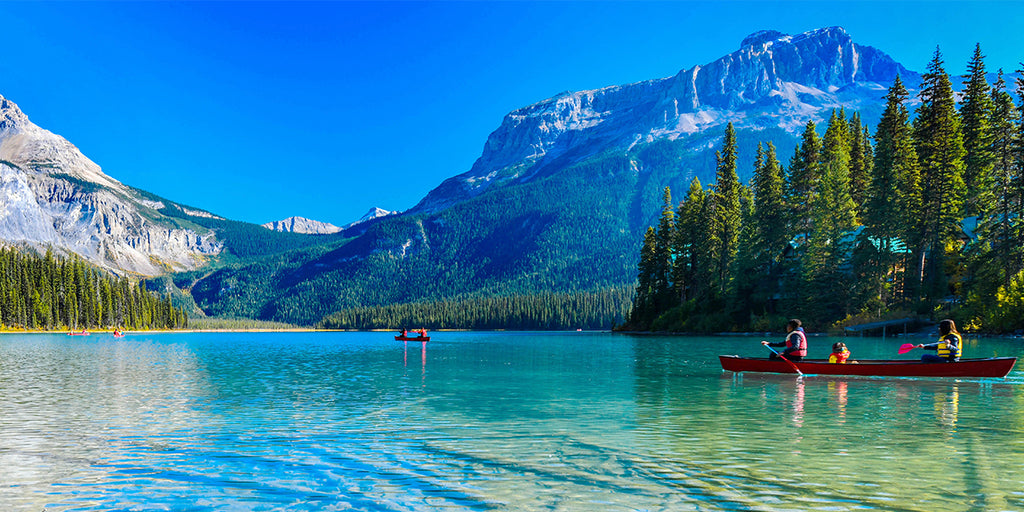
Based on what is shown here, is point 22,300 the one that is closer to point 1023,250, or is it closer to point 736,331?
point 736,331

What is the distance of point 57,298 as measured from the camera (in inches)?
6245

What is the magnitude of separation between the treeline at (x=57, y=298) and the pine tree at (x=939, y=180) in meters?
174

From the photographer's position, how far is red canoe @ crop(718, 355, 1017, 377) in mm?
27922

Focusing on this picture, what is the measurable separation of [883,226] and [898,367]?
47.9 meters

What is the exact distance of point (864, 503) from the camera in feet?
34.8

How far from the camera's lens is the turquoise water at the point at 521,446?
37.0 ft

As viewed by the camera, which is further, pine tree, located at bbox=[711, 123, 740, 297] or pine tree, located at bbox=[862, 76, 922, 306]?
pine tree, located at bbox=[711, 123, 740, 297]

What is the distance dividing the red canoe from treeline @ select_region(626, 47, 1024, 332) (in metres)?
33.2

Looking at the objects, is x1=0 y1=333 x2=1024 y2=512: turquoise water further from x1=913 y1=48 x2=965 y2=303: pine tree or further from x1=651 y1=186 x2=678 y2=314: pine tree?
x1=651 y1=186 x2=678 y2=314: pine tree

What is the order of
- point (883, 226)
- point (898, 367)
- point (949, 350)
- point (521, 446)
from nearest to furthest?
point (521, 446) < point (949, 350) < point (898, 367) < point (883, 226)

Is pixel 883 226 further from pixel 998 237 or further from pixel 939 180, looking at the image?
pixel 998 237

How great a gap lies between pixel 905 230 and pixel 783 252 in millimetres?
18671

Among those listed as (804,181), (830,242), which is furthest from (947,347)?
(804,181)

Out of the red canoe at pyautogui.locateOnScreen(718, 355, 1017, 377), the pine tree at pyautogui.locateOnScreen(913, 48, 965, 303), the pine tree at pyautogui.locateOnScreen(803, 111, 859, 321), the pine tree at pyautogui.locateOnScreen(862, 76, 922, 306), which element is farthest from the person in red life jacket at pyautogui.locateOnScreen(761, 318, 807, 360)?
the pine tree at pyautogui.locateOnScreen(803, 111, 859, 321)
